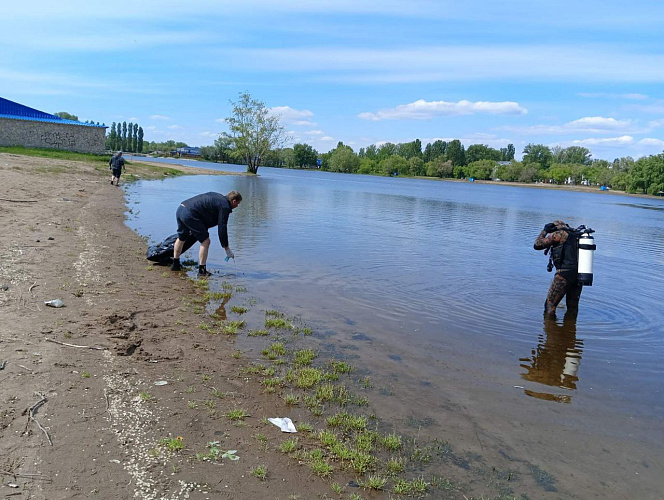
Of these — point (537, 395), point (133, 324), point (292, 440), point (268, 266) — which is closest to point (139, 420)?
point (292, 440)

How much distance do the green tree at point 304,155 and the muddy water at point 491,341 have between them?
16673cm

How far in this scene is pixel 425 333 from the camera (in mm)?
8961

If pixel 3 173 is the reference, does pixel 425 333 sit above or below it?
below

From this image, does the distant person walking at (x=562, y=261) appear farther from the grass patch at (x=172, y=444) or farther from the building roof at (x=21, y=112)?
the building roof at (x=21, y=112)

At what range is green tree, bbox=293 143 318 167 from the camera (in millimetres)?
183125

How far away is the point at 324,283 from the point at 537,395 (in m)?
6.26

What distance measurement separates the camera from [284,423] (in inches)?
202

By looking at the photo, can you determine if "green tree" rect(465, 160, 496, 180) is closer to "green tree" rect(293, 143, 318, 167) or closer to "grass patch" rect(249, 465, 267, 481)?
"green tree" rect(293, 143, 318, 167)

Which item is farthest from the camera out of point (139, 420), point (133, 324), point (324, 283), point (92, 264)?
point (324, 283)

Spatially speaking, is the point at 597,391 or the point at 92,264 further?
the point at 92,264

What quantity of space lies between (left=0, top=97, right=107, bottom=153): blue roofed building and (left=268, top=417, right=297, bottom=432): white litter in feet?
171

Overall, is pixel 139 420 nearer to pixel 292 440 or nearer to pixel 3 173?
pixel 292 440

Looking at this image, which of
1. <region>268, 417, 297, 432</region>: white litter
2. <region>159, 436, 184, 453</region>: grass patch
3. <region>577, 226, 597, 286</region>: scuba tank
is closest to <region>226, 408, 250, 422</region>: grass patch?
<region>268, 417, 297, 432</region>: white litter

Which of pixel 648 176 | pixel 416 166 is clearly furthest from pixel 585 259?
pixel 416 166
